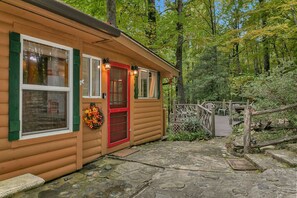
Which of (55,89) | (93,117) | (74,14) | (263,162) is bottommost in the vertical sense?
(263,162)

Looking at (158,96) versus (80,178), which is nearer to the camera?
(80,178)

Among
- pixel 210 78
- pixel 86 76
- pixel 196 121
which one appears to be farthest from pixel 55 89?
pixel 210 78

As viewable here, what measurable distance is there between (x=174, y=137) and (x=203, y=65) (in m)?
11.2

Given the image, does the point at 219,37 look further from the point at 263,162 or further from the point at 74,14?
the point at 74,14

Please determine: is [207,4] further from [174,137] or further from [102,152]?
[102,152]

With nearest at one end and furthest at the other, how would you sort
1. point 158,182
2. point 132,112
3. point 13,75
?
point 13,75
point 158,182
point 132,112

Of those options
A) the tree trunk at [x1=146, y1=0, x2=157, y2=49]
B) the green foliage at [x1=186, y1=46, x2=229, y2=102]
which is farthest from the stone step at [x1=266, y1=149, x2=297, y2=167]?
the green foliage at [x1=186, y1=46, x2=229, y2=102]

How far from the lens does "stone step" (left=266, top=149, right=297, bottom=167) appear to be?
11.9 ft

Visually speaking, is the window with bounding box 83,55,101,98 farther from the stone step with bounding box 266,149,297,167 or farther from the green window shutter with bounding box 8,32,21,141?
the stone step with bounding box 266,149,297,167

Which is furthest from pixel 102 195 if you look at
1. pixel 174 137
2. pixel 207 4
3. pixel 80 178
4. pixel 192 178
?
pixel 207 4

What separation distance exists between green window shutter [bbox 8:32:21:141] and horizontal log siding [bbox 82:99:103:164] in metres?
1.43

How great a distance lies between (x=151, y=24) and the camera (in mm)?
10648

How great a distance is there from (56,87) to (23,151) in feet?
3.60

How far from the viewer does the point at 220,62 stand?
17.1m
